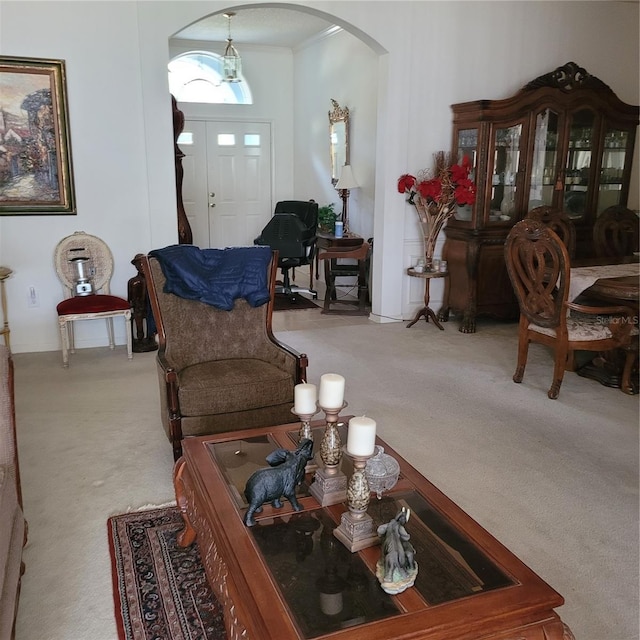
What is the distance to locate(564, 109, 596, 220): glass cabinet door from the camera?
535cm

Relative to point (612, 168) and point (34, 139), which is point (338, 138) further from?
point (34, 139)

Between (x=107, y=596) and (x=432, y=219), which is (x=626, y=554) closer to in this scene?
(x=107, y=596)

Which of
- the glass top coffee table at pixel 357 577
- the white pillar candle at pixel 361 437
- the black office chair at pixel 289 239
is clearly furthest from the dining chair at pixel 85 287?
the white pillar candle at pixel 361 437

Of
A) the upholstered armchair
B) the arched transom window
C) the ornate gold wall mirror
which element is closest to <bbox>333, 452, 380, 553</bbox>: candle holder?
the upholstered armchair

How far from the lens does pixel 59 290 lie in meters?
4.63

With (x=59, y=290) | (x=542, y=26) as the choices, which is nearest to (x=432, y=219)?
(x=542, y=26)

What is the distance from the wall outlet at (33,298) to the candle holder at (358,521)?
381 centimetres

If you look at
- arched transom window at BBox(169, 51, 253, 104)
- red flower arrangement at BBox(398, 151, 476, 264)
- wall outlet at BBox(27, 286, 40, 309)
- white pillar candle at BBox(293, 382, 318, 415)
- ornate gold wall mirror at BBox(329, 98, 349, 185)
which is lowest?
wall outlet at BBox(27, 286, 40, 309)

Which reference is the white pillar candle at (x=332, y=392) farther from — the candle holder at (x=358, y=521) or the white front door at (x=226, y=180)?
the white front door at (x=226, y=180)

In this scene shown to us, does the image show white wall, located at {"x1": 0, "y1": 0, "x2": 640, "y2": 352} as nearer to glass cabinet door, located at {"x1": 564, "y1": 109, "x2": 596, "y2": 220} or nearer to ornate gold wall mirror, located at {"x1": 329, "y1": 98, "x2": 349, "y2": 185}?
glass cabinet door, located at {"x1": 564, "y1": 109, "x2": 596, "y2": 220}

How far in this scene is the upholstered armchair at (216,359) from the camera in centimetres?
271

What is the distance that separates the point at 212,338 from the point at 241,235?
5.89m

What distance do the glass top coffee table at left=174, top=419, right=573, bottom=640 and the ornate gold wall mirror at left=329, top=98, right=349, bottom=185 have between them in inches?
219

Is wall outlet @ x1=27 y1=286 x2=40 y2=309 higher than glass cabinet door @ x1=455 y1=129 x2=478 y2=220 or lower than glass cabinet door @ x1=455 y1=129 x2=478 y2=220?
lower
